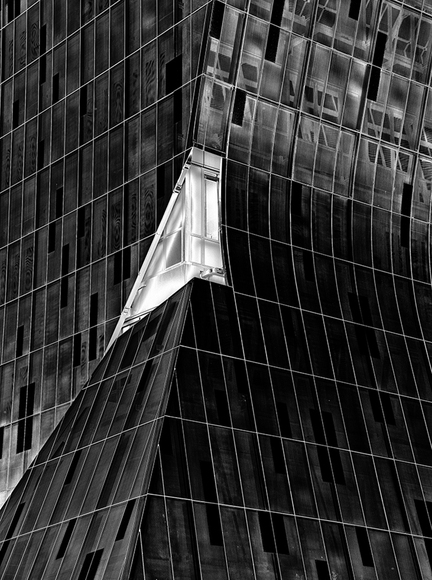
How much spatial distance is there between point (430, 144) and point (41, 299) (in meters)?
20.0

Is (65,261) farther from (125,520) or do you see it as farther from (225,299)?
(125,520)

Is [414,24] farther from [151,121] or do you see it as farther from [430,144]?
[151,121]

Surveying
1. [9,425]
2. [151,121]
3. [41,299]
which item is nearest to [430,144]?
[151,121]

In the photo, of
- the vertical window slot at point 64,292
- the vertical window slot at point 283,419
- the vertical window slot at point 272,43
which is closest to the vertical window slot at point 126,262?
the vertical window slot at point 64,292

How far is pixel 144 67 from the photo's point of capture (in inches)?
2410

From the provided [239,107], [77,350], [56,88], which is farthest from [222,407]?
[56,88]

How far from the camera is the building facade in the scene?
51.5m

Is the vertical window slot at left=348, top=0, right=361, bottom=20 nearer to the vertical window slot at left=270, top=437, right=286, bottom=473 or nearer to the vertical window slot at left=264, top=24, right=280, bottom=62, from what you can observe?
the vertical window slot at left=264, top=24, right=280, bottom=62

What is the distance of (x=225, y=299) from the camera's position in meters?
55.9

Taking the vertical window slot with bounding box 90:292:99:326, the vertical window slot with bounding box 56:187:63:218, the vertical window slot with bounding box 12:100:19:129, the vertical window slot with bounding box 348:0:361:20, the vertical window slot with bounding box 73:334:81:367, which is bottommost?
the vertical window slot with bounding box 73:334:81:367

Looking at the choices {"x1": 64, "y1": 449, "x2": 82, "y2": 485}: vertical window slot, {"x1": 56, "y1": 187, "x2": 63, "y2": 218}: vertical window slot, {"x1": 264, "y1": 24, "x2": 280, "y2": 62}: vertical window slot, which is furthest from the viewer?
{"x1": 56, "y1": 187, "x2": 63, "y2": 218}: vertical window slot

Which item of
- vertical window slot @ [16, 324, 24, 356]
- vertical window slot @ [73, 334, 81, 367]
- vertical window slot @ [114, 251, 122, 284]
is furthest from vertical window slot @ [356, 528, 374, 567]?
vertical window slot @ [16, 324, 24, 356]

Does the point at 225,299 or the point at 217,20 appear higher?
the point at 217,20

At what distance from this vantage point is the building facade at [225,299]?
169ft
